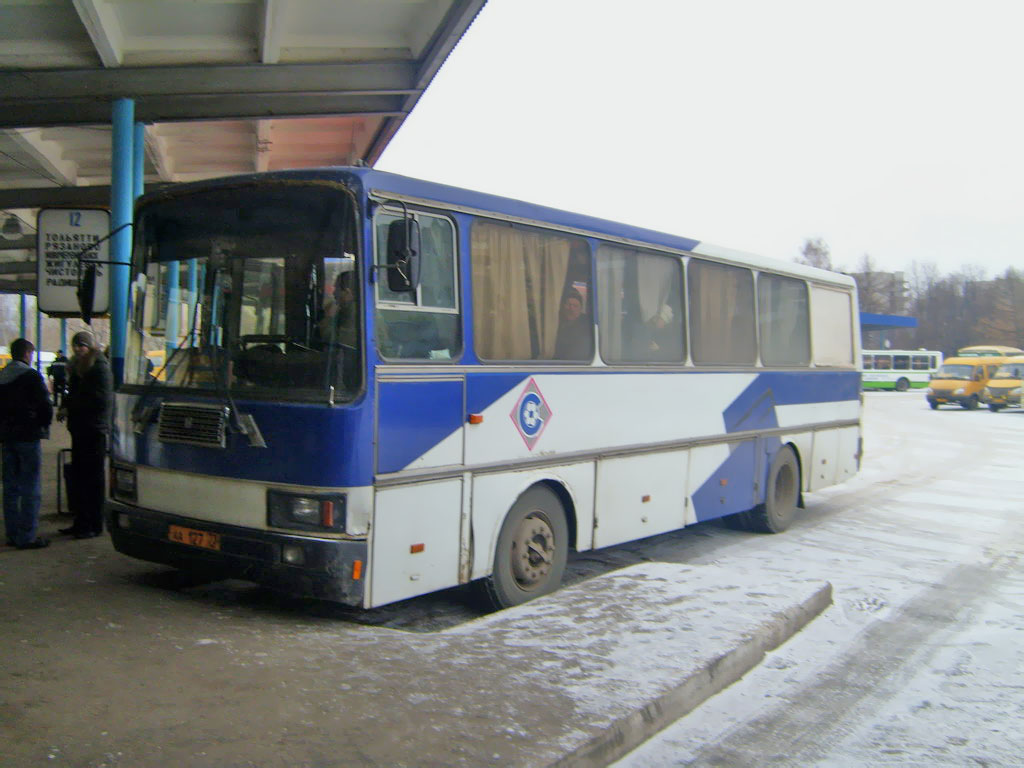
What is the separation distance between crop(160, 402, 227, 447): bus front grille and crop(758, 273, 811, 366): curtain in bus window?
653cm

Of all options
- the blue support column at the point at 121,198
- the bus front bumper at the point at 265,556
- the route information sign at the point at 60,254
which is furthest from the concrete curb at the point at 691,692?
the route information sign at the point at 60,254

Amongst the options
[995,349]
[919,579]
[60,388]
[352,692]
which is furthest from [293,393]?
[995,349]

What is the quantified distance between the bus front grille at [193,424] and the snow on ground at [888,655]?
10.2 feet

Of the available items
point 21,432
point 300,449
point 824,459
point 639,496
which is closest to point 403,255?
point 300,449

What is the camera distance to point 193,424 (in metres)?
5.81

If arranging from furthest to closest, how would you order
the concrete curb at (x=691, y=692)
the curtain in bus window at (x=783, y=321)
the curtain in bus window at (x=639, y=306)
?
the curtain in bus window at (x=783, y=321) < the curtain in bus window at (x=639, y=306) < the concrete curb at (x=691, y=692)

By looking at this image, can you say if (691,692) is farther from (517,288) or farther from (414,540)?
(517,288)

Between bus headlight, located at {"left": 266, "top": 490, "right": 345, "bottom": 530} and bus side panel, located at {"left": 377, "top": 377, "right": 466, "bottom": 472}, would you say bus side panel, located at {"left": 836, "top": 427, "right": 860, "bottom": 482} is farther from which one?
bus headlight, located at {"left": 266, "top": 490, "right": 345, "bottom": 530}

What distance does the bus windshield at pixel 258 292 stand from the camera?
5473 mm

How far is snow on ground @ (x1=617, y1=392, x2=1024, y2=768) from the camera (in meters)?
4.55

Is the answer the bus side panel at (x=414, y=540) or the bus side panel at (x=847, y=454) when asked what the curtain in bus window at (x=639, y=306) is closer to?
the bus side panel at (x=414, y=540)

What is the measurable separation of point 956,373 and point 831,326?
30.6 meters

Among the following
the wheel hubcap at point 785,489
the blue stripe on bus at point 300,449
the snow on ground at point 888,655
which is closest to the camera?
the snow on ground at point 888,655

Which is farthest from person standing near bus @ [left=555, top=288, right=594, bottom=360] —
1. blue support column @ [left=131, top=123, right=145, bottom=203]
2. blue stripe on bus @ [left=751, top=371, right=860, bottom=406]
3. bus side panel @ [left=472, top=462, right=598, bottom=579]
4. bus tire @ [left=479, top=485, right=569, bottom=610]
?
blue support column @ [left=131, top=123, right=145, bottom=203]
